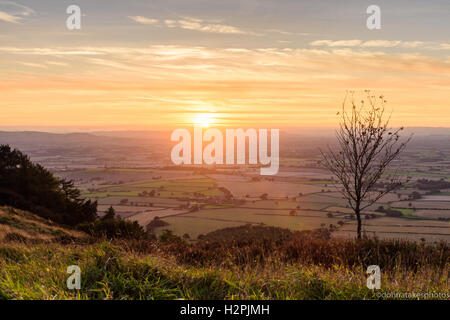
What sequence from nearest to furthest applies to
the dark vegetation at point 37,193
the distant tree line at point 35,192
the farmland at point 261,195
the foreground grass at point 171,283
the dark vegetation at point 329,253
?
the foreground grass at point 171,283
the dark vegetation at point 329,253
the dark vegetation at point 37,193
the distant tree line at point 35,192
the farmland at point 261,195

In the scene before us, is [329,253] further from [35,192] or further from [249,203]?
[249,203]

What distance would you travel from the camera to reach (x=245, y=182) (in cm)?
5522

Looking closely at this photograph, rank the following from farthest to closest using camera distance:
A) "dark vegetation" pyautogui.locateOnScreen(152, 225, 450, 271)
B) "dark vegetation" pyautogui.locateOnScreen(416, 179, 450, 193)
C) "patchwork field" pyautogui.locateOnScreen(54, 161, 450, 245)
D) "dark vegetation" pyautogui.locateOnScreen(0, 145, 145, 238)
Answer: "dark vegetation" pyautogui.locateOnScreen(416, 179, 450, 193), "patchwork field" pyautogui.locateOnScreen(54, 161, 450, 245), "dark vegetation" pyautogui.locateOnScreen(0, 145, 145, 238), "dark vegetation" pyautogui.locateOnScreen(152, 225, 450, 271)

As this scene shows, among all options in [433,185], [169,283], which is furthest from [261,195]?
[169,283]

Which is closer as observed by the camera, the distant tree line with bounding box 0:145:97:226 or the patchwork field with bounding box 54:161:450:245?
the distant tree line with bounding box 0:145:97:226

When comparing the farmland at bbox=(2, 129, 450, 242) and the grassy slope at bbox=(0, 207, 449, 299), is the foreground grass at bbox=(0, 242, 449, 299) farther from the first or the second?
the farmland at bbox=(2, 129, 450, 242)

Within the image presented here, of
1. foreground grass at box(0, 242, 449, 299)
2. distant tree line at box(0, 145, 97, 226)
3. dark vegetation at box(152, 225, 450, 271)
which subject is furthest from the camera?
distant tree line at box(0, 145, 97, 226)

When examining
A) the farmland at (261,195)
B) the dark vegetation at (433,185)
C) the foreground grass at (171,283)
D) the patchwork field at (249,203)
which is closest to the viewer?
the foreground grass at (171,283)

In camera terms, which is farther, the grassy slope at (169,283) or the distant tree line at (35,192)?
the distant tree line at (35,192)

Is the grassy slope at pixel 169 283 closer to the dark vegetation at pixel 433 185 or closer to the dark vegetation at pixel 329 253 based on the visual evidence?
the dark vegetation at pixel 329 253

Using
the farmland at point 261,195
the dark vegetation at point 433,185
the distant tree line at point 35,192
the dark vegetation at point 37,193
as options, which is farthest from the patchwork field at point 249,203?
the distant tree line at point 35,192

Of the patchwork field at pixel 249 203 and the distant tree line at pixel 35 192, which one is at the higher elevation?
the distant tree line at pixel 35 192

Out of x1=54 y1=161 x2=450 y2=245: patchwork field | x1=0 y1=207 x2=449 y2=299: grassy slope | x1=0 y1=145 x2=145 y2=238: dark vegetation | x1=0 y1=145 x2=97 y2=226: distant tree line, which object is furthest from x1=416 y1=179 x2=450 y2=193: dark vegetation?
x1=0 y1=207 x2=449 y2=299: grassy slope

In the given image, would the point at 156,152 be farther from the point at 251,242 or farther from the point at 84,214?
the point at 251,242
